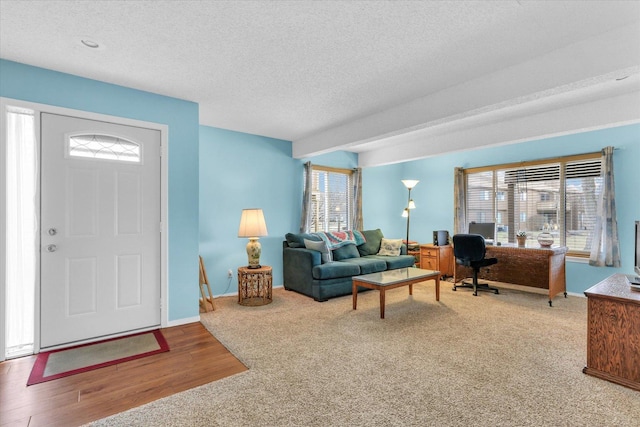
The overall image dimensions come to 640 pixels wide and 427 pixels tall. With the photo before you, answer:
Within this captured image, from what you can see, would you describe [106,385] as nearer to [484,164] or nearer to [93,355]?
[93,355]

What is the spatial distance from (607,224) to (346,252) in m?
3.78

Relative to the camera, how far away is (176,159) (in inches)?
141

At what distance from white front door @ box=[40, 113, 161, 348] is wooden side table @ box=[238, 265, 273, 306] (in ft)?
3.73

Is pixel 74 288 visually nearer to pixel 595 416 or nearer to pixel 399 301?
pixel 399 301

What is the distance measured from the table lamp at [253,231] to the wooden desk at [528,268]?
3.41 meters

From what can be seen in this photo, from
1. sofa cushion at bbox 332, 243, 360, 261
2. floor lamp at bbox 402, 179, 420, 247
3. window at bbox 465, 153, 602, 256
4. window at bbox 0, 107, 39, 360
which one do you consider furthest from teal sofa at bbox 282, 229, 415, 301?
window at bbox 0, 107, 39, 360

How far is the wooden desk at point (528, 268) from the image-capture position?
14.7ft

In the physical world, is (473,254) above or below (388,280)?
above

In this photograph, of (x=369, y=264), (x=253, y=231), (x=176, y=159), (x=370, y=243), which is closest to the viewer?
(x=176, y=159)

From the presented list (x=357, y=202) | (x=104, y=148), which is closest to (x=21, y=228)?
(x=104, y=148)

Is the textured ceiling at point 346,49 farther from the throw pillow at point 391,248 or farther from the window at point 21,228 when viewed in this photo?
the throw pillow at point 391,248

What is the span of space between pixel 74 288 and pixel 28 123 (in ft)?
5.60

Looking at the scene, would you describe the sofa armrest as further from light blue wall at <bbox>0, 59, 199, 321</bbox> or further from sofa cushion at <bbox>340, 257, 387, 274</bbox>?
light blue wall at <bbox>0, 59, 199, 321</bbox>

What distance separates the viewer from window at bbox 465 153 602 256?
4867 millimetres
